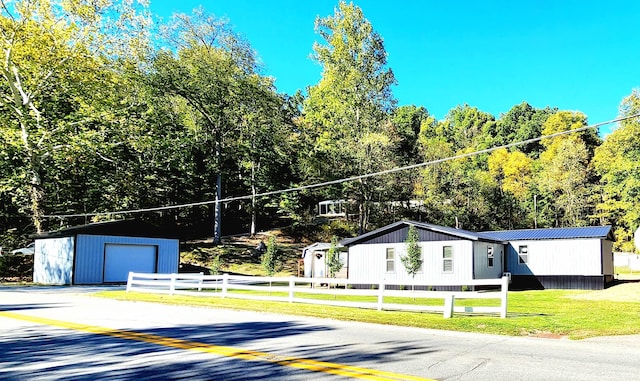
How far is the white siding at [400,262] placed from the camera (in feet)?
80.4

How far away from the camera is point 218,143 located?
44562 mm

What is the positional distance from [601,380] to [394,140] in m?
37.1

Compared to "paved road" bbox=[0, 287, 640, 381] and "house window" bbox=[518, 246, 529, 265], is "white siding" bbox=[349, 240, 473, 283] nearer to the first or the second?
"house window" bbox=[518, 246, 529, 265]

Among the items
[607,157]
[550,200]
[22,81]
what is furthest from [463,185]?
[22,81]

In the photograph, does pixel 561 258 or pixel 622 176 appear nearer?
pixel 561 258

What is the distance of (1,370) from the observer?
21.8 ft

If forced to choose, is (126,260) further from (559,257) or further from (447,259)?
(559,257)

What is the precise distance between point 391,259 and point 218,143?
2339 centimetres

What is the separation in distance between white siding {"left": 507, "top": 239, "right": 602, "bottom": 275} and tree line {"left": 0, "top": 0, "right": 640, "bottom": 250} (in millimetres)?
6922

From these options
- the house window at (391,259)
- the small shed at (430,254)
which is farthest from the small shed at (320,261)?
the house window at (391,259)

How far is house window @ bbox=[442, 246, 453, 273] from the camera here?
25000mm

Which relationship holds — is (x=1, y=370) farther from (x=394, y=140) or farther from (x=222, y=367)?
(x=394, y=140)

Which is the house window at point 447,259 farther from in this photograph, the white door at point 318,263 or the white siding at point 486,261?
the white door at point 318,263

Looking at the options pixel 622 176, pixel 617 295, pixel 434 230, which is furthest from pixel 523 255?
pixel 622 176
